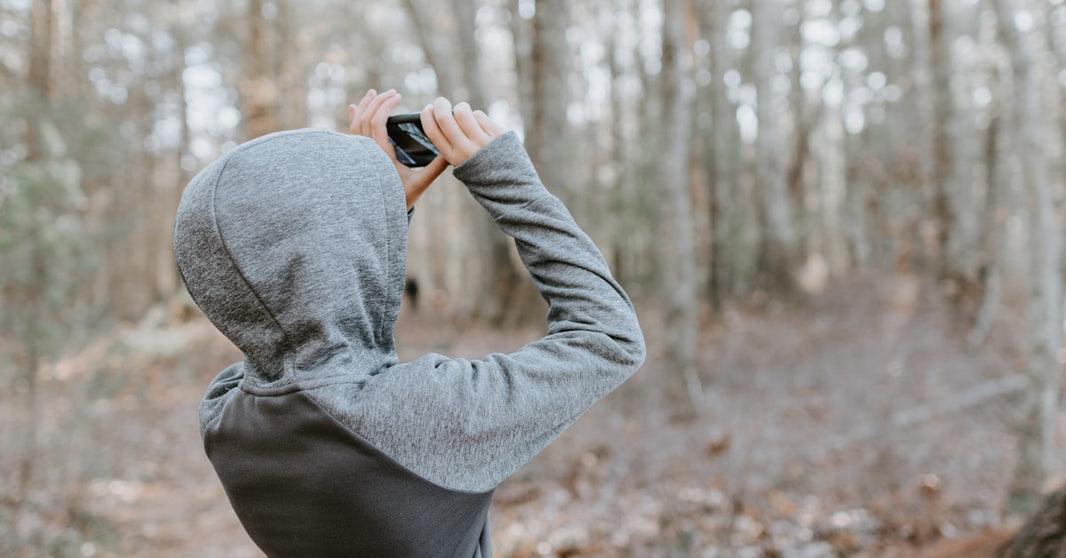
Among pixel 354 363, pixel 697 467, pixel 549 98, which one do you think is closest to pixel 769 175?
pixel 549 98

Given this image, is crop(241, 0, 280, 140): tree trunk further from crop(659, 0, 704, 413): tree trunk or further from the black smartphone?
the black smartphone

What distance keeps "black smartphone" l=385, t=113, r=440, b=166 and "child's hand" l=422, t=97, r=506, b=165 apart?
0.06 metres

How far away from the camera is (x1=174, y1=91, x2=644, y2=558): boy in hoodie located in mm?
1127

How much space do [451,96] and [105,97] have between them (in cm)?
603

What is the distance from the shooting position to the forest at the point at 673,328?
523cm

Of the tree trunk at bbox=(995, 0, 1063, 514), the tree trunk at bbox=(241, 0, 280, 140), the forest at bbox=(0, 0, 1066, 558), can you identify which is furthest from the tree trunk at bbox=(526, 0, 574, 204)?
the tree trunk at bbox=(995, 0, 1063, 514)

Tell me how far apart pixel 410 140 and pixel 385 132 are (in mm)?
54

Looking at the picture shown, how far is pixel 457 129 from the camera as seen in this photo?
1.33 m

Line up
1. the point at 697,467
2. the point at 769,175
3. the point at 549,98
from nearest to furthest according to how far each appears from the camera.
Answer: the point at 697,467 < the point at 549,98 < the point at 769,175

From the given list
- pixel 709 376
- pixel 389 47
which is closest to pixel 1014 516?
pixel 709 376

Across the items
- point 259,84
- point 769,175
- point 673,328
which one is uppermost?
point 259,84

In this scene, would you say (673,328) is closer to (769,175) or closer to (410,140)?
(410,140)

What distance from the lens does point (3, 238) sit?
499 cm

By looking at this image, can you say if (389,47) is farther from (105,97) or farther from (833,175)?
(833,175)
